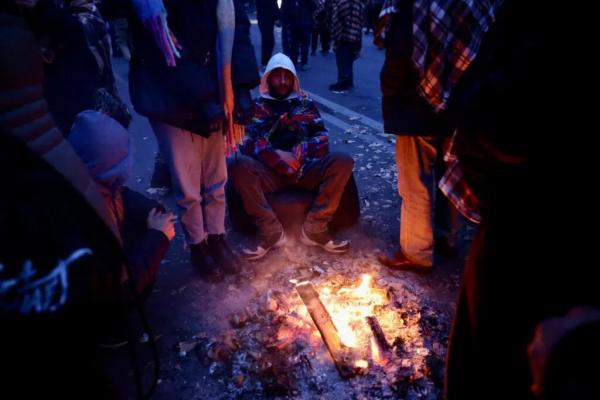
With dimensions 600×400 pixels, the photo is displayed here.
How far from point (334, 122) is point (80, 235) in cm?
621

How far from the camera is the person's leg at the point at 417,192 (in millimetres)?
3020

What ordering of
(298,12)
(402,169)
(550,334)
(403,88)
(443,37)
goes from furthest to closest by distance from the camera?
(298,12) < (402,169) < (403,88) < (443,37) < (550,334)

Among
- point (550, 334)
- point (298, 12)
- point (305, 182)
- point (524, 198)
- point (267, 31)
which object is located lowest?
point (267, 31)

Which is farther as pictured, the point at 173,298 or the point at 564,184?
the point at 173,298

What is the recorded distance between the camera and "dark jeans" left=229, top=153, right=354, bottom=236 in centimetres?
360

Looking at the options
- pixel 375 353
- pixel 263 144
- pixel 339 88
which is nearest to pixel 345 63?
pixel 339 88

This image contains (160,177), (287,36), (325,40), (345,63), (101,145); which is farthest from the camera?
(325,40)

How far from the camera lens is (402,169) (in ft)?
10.3

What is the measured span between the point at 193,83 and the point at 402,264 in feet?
7.01

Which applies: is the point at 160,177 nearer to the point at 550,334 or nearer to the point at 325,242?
the point at 325,242

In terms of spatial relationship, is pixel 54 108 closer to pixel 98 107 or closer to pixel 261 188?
pixel 98 107

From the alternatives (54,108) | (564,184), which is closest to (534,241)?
(564,184)

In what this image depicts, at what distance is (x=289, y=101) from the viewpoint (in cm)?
403

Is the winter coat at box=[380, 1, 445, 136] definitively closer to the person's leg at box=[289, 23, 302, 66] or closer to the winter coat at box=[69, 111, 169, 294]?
the winter coat at box=[69, 111, 169, 294]
